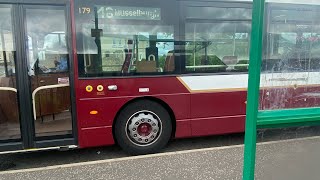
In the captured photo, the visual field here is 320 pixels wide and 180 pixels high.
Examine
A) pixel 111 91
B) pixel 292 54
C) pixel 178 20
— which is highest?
pixel 178 20

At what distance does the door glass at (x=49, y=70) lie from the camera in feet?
13.9

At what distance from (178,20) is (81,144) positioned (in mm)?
2399

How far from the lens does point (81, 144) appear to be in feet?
14.5

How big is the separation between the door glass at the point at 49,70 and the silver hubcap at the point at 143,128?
927mm

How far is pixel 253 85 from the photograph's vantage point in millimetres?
1942

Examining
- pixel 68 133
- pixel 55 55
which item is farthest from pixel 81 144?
pixel 55 55

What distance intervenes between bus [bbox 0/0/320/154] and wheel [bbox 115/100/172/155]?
0.02 meters

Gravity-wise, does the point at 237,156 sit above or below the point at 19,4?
below

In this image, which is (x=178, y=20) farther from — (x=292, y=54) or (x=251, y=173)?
(x=251, y=173)

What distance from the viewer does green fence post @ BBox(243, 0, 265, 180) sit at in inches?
72.9

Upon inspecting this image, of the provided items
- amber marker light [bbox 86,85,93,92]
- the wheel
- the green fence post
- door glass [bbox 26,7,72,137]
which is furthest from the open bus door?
the green fence post

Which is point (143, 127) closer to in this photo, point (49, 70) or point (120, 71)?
point (120, 71)

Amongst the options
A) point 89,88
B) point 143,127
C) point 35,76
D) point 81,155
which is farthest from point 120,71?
point 81,155

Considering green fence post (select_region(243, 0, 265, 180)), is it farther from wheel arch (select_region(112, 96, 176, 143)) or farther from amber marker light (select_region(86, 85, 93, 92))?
amber marker light (select_region(86, 85, 93, 92))
